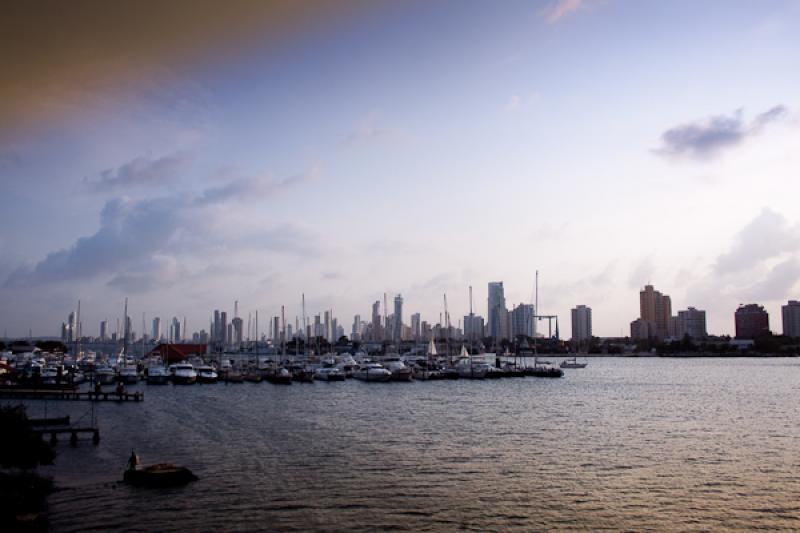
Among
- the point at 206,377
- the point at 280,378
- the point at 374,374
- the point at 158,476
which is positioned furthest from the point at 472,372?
the point at 158,476

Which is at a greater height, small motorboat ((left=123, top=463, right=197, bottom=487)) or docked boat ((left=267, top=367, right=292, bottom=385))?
small motorboat ((left=123, top=463, right=197, bottom=487))

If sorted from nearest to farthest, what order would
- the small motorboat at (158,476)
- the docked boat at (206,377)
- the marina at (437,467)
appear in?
the marina at (437,467) < the small motorboat at (158,476) < the docked boat at (206,377)

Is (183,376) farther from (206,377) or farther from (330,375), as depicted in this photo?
(330,375)

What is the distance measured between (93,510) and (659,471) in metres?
28.0

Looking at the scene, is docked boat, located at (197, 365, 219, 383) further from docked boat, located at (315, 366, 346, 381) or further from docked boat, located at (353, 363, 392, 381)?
docked boat, located at (353, 363, 392, 381)

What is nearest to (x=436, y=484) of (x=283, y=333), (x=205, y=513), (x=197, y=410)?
(x=205, y=513)

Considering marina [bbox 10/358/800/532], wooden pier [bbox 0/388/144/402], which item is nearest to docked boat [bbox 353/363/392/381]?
marina [bbox 10/358/800/532]

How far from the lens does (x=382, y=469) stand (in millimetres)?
36969

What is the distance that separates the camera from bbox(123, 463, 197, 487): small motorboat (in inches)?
1271

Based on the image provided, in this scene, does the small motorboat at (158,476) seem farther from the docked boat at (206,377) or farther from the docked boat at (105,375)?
the docked boat at (105,375)

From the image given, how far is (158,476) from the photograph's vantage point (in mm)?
32375

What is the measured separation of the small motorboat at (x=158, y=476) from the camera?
32281mm

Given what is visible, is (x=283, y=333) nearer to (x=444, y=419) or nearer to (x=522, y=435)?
(x=444, y=419)

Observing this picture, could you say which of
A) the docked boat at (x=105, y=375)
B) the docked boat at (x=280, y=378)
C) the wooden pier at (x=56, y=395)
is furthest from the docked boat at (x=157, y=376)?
the wooden pier at (x=56, y=395)
